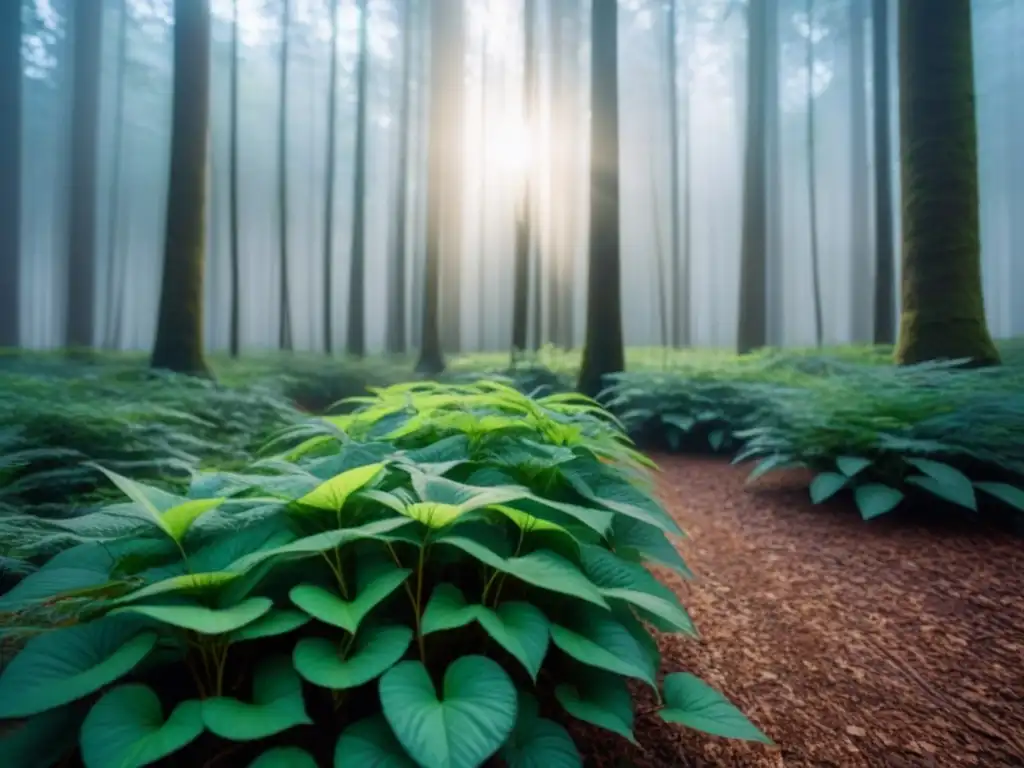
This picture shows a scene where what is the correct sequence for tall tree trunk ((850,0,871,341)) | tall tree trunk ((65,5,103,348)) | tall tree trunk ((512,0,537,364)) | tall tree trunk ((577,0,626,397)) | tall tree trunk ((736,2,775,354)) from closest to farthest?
tall tree trunk ((65,5,103,348)), tall tree trunk ((577,0,626,397)), tall tree trunk ((850,0,871,341)), tall tree trunk ((512,0,537,364)), tall tree trunk ((736,2,775,354))

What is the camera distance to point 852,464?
9.63 ft

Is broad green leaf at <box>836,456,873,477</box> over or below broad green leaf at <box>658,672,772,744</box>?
over

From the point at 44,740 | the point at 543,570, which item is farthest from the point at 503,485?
the point at 44,740

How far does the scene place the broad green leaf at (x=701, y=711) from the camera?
120 cm

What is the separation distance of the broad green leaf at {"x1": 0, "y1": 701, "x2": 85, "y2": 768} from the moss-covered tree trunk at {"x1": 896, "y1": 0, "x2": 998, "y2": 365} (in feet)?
15.6

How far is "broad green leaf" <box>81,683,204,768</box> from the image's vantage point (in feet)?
2.81

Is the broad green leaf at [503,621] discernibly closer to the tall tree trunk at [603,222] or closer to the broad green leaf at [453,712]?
the broad green leaf at [453,712]

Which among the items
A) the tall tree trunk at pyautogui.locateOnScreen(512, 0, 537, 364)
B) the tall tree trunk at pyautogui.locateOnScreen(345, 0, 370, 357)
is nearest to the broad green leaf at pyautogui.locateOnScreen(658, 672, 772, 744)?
the tall tree trunk at pyautogui.locateOnScreen(512, 0, 537, 364)

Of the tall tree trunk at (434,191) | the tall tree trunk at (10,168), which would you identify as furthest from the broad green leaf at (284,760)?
the tall tree trunk at (434,191)

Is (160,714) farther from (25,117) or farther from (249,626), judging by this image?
(25,117)

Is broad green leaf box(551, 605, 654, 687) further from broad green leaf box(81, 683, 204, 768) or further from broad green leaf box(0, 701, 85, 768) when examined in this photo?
broad green leaf box(0, 701, 85, 768)

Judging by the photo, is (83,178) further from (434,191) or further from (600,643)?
(434,191)

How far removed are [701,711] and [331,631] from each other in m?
0.87

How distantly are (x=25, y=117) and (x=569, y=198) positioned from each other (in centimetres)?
1383
